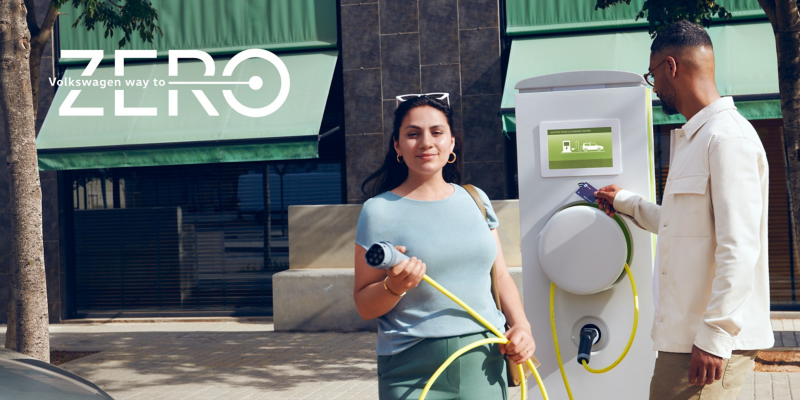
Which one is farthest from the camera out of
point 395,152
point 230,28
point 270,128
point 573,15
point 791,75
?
point 230,28

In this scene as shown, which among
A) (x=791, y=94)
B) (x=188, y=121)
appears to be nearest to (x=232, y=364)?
(x=188, y=121)

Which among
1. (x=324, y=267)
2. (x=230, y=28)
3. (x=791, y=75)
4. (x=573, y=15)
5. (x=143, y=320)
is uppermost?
(x=230, y=28)

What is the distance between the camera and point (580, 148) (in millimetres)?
3619

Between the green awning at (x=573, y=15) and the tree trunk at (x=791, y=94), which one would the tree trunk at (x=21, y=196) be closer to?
the green awning at (x=573, y=15)

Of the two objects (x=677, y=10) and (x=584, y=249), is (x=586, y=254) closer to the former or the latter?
(x=584, y=249)

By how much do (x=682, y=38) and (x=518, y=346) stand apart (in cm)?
116

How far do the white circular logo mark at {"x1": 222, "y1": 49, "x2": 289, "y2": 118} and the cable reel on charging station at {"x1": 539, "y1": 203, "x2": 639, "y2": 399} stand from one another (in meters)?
7.14

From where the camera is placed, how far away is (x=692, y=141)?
8.30 feet

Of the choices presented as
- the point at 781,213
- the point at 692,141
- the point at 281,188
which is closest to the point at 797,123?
the point at 781,213

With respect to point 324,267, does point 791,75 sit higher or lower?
higher

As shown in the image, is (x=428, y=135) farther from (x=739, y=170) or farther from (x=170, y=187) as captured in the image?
(x=170, y=187)

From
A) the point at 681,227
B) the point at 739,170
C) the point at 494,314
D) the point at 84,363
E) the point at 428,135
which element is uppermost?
the point at 428,135

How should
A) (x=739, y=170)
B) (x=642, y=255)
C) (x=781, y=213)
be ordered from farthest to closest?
(x=781, y=213), (x=642, y=255), (x=739, y=170)

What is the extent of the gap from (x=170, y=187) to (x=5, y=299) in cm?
299
